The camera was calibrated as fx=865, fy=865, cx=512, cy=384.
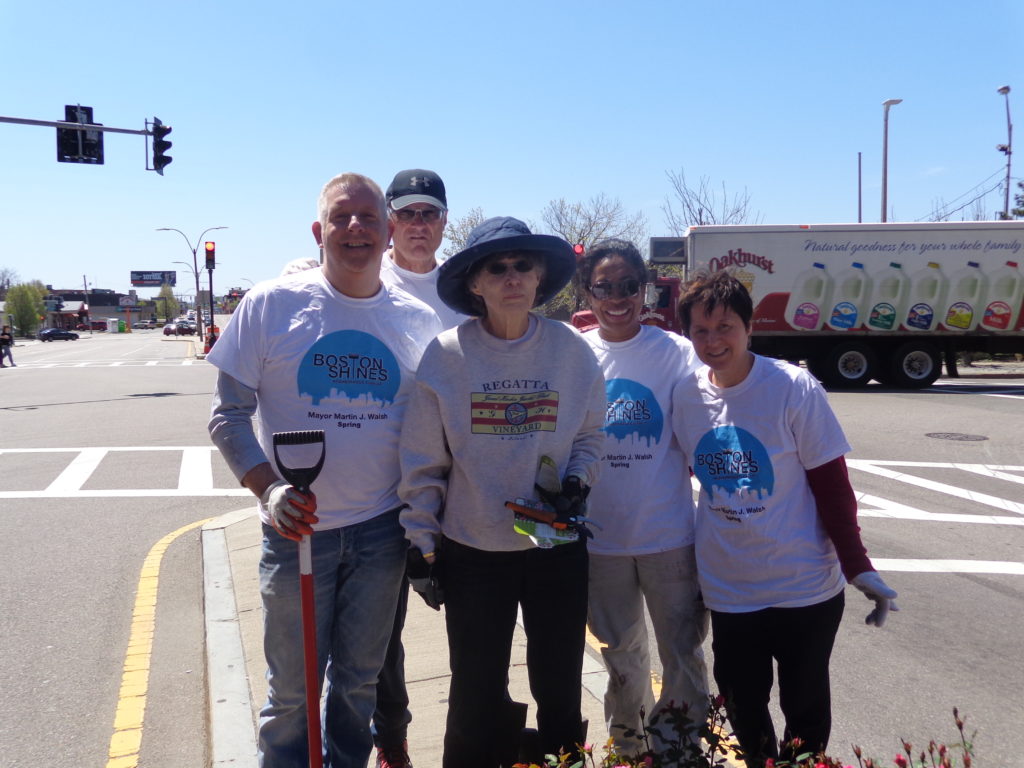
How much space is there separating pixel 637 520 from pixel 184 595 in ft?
12.9

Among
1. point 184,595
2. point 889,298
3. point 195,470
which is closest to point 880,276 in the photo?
point 889,298

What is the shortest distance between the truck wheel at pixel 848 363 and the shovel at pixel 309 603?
18.3 meters

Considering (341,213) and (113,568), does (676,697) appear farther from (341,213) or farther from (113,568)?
(113,568)

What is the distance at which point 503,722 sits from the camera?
2617 mm

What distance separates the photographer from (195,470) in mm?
10008

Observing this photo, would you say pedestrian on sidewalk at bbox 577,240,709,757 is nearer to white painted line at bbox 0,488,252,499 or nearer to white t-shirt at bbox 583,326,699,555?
white t-shirt at bbox 583,326,699,555

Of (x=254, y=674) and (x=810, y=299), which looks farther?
(x=810, y=299)

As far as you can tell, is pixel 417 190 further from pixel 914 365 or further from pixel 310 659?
pixel 914 365

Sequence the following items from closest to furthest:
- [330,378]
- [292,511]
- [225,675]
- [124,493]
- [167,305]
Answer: [292,511]
[330,378]
[225,675]
[124,493]
[167,305]

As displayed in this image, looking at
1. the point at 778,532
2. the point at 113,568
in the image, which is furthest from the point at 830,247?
the point at 778,532

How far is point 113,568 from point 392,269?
3965 millimetres

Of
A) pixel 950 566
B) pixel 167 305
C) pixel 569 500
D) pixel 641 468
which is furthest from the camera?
pixel 167 305

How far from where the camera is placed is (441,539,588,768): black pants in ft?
8.32

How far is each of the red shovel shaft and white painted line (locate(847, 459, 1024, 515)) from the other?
765 cm
